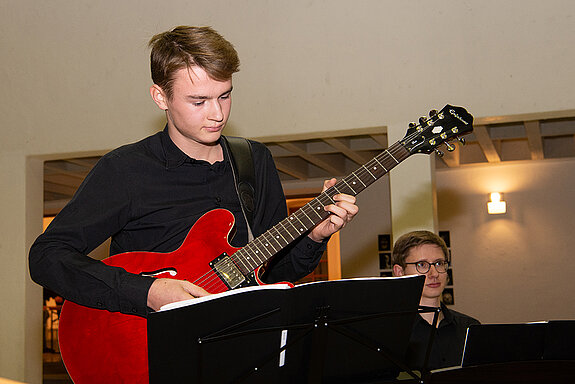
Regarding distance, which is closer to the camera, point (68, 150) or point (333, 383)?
point (333, 383)

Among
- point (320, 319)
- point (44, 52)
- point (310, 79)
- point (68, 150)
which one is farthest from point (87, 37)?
point (320, 319)

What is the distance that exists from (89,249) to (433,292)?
1.92 meters

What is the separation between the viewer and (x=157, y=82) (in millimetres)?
1885

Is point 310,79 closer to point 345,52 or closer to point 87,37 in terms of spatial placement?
point 345,52

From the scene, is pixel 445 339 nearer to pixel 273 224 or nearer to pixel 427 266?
pixel 427 266

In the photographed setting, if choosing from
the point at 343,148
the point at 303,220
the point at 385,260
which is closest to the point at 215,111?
the point at 303,220

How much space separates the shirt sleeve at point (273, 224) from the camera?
2.05 metres

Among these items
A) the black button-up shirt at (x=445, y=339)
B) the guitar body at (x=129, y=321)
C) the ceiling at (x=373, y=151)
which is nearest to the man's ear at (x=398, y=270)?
the black button-up shirt at (x=445, y=339)

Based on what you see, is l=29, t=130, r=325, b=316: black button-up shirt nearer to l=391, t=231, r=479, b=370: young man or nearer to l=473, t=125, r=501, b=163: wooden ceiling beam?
l=391, t=231, r=479, b=370: young man

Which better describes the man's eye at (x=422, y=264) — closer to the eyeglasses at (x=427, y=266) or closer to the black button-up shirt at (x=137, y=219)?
the eyeglasses at (x=427, y=266)

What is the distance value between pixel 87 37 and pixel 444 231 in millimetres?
5010

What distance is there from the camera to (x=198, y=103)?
1.81m

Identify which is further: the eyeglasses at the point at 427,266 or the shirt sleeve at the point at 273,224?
the eyeglasses at the point at 427,266

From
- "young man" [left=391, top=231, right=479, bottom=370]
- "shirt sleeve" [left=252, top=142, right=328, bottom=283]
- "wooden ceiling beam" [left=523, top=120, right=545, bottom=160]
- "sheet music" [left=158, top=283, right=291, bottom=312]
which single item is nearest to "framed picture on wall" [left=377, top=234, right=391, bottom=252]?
"wooden ceiling beam" [left=523, top=120, right=545, bottom=160]
